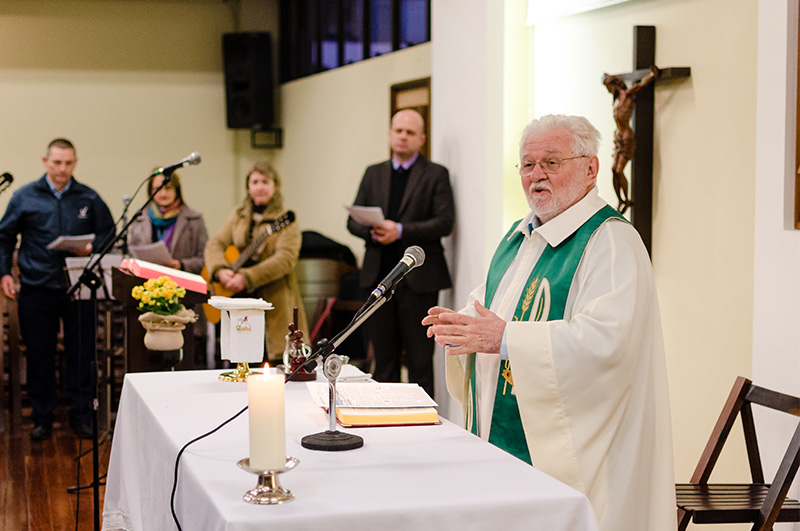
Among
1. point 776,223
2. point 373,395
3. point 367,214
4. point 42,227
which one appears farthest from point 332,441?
point 42,227

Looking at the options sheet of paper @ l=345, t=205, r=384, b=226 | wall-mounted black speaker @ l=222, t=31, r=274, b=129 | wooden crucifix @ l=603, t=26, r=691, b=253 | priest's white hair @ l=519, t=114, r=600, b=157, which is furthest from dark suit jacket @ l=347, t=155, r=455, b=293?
wall-mounted black speaker @ l=222, t=31, r=274, b=129

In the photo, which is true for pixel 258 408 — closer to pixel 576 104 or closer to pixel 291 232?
pixel 576 104

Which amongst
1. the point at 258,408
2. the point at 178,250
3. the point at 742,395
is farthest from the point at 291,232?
the point at 258,408

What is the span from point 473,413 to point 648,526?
636 mm

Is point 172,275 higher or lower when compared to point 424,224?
lower

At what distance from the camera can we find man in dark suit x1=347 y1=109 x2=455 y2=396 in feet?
16.3

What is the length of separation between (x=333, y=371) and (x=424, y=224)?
2911 mm

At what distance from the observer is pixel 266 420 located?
5.41 feet

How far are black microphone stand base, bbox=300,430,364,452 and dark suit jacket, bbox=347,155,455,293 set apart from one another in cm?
278

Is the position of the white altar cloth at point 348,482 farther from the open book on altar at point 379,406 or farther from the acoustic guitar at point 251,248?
the acoustic guitar at point 251,248

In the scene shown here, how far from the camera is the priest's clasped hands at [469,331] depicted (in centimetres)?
241

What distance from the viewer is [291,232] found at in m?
5.69

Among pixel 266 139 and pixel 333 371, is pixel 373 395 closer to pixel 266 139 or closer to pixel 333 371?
pixel 333 371

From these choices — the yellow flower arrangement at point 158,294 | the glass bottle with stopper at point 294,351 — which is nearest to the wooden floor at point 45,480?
the yellow flower arrangement at point 158,294
